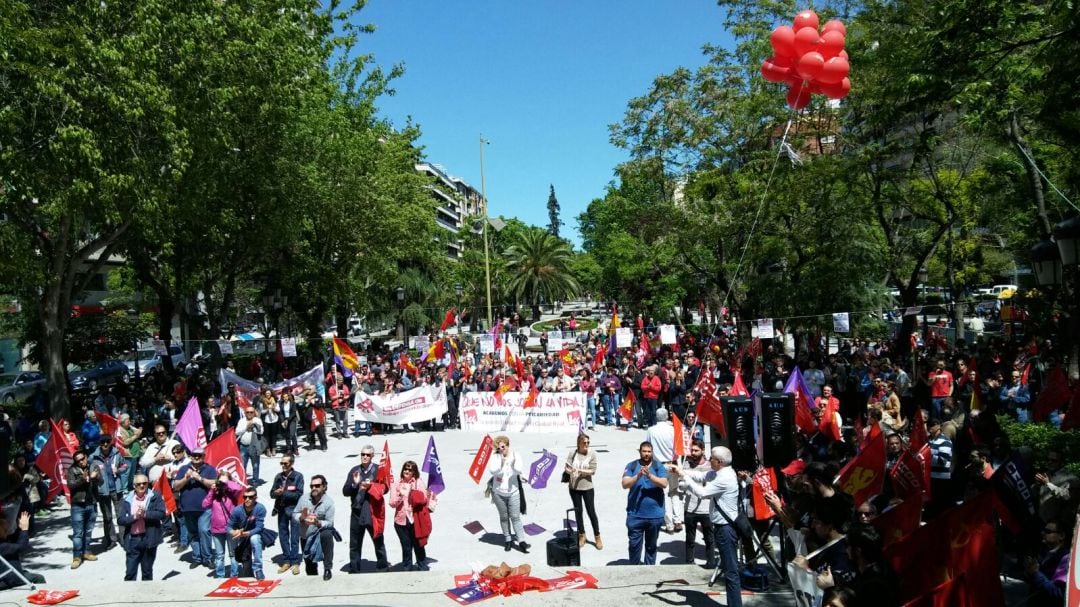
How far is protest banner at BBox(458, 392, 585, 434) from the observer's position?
61.1 feet

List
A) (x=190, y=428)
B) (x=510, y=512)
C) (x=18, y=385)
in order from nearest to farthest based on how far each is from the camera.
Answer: (x=510, y=512)
(x=190, y=428)
(x=18, y=385)

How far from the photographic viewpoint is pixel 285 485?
9.49 m

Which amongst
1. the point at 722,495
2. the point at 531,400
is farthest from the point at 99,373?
the point at 722,495

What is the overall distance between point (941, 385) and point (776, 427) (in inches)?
349

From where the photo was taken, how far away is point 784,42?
12.0m

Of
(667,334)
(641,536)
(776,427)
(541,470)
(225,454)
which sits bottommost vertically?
(641,536)

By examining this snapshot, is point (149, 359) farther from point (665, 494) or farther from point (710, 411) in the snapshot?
point (665, 494)

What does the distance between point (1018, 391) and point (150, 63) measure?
58.0 feet

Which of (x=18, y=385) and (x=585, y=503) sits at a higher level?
(x=18, y=385)

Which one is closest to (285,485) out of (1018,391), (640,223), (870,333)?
(1018,391)

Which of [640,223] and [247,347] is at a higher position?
[640,223]

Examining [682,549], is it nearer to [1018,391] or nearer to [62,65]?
[1018,391]

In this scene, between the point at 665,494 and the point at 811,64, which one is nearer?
the point at 665,494

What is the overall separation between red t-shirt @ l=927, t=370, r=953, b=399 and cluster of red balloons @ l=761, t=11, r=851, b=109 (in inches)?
247
